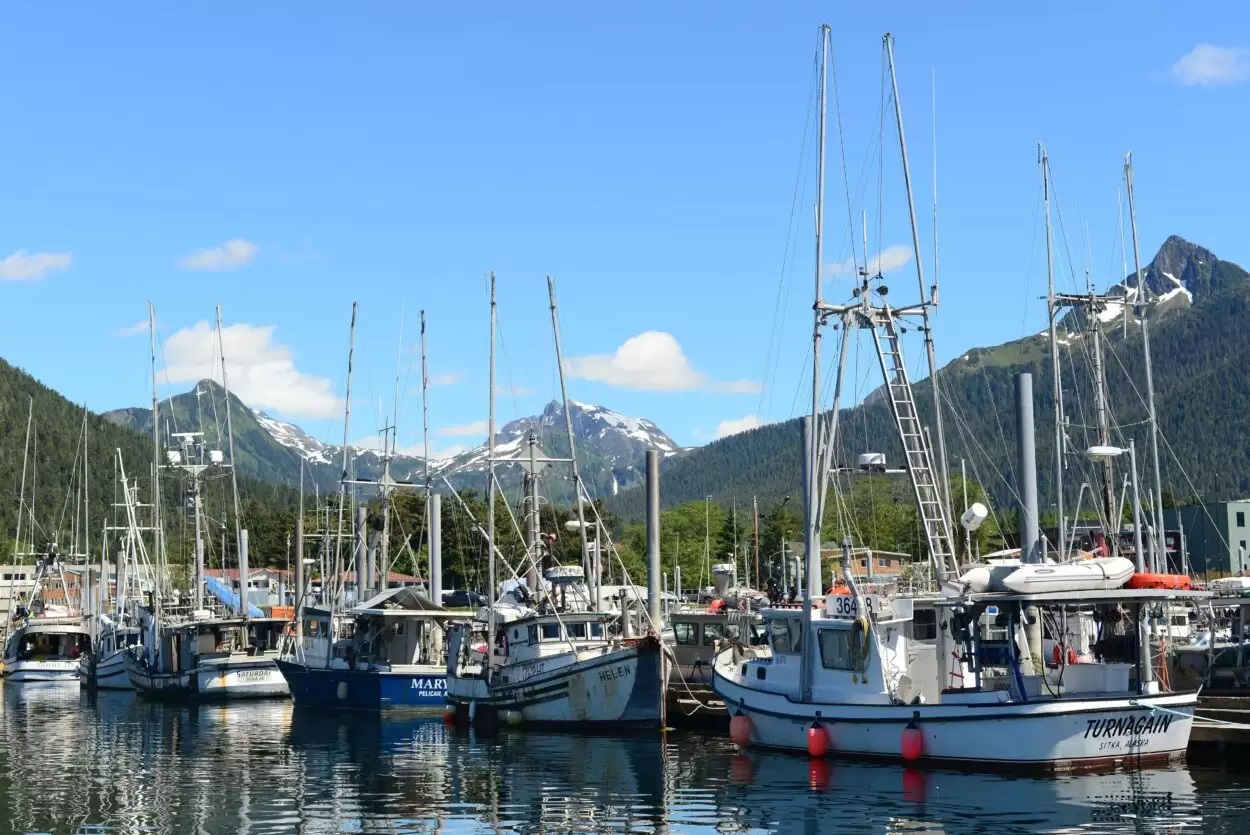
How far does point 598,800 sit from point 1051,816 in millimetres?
9237

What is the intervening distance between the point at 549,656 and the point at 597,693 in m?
3.25

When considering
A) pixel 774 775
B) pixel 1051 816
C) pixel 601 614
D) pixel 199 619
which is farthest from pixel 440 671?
pixel 1051 816

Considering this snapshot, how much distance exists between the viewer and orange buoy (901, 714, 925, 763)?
108ft

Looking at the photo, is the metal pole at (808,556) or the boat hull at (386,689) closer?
the metal pole at (808,556)

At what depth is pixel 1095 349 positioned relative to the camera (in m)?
57.3

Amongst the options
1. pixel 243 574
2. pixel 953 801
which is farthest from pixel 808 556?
pixel 243 574

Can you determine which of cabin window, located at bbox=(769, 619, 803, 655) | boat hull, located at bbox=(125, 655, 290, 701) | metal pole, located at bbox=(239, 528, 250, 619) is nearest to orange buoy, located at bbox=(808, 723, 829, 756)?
cabin window, located at bbox=(769, 619, 803, 655)

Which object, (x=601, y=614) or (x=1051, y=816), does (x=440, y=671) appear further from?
(x=1051, y=816)

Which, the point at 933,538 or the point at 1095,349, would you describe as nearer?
the point at 933,538

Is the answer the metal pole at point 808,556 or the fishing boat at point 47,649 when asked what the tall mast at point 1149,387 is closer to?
the metal pole at point 808,556

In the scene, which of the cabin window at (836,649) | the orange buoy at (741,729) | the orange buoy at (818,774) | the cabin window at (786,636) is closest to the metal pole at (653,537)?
the orange buoy at (741,729)

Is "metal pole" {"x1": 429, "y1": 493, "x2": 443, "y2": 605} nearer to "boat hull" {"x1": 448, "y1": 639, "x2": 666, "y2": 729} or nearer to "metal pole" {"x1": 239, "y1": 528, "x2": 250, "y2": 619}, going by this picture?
"boat hull" {"x1": 448, "y1": 639, "x2": 666, "y2": 729}

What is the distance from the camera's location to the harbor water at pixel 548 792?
27922 millimetres

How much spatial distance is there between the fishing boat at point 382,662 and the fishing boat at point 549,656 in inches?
127
